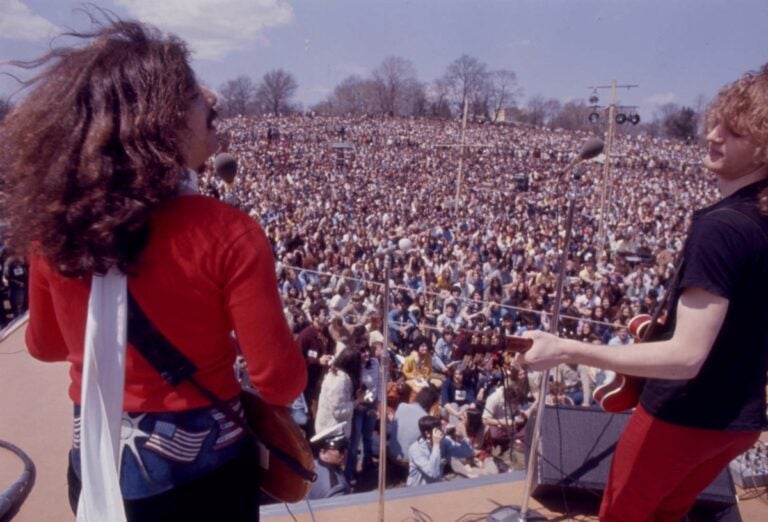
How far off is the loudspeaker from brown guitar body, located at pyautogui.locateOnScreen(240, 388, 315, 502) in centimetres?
136

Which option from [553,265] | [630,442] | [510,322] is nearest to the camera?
[630,442]

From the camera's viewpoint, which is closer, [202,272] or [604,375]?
[202,272]

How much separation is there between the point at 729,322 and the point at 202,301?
3.40 feet

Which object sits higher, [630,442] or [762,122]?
[762,122]

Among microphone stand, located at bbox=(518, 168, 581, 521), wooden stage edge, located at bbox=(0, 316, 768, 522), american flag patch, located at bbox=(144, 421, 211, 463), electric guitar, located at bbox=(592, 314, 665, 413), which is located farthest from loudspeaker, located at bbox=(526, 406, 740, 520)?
american flag patch, located at bbox=(144, 421, 211, 463)

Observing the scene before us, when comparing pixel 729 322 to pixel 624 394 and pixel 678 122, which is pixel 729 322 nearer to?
pixel 624 394

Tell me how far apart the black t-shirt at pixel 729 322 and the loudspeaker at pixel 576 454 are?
1118 millimetres

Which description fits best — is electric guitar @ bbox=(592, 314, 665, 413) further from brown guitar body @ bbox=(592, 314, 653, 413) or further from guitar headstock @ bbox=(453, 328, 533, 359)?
guitar headstock @ bbox=(453, 328, 533, 359)

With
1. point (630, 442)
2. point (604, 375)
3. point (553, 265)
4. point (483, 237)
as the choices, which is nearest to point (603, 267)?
point (553, 265)

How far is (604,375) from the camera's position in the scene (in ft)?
19.1

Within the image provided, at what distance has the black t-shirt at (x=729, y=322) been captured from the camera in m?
1.16

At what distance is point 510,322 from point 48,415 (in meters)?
5.35

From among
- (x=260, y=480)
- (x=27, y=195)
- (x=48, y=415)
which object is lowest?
(x=48, y=415)

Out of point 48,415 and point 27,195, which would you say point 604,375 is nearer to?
point 48,415
